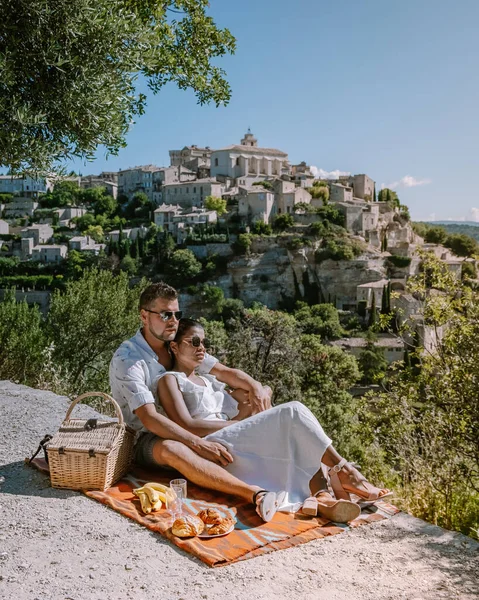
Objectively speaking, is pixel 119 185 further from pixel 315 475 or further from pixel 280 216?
pixel 315 475

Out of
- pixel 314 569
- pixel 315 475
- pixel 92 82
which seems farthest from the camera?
pixel 92 82

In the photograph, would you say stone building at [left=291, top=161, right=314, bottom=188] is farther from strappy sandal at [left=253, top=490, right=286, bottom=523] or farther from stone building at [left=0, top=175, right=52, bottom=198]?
strappy sandal at [left=253, top=490, right=286, bottom=523]

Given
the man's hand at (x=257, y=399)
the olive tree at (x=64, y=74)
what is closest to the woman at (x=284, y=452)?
the man's hand at (x=257, y=399)

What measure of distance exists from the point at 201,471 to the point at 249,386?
0.75m

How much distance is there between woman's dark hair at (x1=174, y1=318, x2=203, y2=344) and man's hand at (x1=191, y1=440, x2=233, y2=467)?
0.71 metres

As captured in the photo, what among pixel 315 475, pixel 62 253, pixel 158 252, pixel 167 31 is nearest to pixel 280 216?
pixel 158 252

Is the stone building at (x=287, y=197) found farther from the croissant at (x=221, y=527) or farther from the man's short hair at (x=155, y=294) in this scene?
the croissant at (x=221, y=527)

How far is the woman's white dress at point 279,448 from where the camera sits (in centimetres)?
338

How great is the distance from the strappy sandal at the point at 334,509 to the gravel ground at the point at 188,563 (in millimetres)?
95

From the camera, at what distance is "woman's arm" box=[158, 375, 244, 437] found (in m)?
3.55

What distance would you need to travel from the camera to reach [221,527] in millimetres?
2939

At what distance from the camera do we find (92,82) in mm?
4648

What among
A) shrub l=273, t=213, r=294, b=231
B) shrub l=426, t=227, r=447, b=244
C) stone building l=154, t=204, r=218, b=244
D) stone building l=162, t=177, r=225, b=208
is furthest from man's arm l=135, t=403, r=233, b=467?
shrub l=426, t=227, r=447, b=244

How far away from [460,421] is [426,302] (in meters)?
1.50
